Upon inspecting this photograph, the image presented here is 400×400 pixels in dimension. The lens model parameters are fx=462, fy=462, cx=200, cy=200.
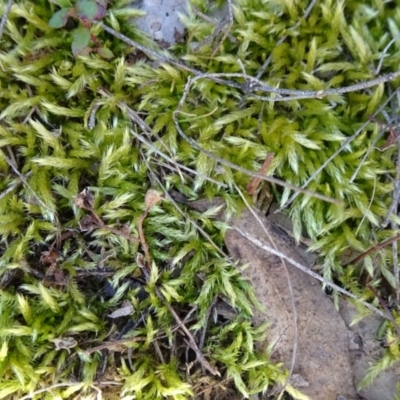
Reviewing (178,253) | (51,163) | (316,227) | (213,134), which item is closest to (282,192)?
(316,227)

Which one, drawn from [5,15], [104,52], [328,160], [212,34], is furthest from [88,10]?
[328,160]

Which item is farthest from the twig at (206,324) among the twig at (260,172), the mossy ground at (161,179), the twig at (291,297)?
the twig at (260,172)

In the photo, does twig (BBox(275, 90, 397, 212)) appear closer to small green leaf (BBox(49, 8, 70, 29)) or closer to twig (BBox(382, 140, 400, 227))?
twig (BBox(382, 140, 400, 227))

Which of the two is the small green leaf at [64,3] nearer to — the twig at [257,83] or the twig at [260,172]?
the twig at [257,83]

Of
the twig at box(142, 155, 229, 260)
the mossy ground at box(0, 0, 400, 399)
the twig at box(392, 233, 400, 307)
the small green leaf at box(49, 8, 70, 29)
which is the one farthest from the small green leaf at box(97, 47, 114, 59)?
the twig at box(392, 233, 400, 307)

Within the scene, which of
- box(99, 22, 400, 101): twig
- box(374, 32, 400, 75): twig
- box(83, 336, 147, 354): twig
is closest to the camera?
box(83, 336, 147, 354): twig

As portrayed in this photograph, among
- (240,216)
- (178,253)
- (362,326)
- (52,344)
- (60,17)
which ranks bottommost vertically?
(52,344)

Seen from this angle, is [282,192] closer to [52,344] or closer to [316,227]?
[316,227]
